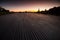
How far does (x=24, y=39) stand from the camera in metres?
6.63

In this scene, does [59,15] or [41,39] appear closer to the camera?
[41,39]

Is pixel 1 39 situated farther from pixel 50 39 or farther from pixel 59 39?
pixel 59 39

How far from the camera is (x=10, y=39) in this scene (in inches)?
261

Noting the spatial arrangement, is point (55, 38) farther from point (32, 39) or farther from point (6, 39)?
point (6, 39)

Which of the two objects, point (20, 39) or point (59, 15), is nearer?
point (20, 39)

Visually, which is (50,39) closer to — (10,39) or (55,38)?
(55,38)

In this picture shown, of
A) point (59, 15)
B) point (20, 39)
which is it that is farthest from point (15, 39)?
point (59, 15)

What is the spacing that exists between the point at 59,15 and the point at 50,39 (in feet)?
39.9

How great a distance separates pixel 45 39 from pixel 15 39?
4.39ft

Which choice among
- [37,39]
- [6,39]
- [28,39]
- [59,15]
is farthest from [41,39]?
[59,15]

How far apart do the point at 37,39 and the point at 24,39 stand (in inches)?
22.9

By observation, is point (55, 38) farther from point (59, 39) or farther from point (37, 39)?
point (37, 39)

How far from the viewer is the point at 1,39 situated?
6.57 m

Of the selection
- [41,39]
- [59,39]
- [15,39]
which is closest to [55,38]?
[59,39]
